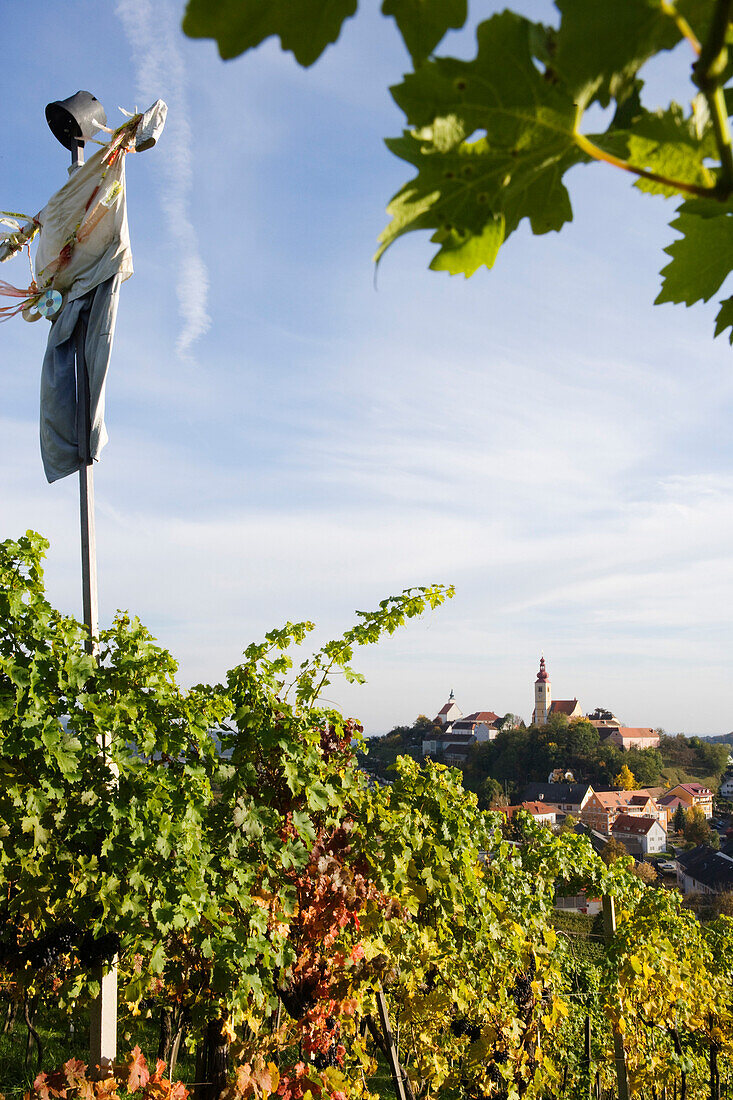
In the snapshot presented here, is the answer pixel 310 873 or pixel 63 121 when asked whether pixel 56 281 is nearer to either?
pixel 63 121

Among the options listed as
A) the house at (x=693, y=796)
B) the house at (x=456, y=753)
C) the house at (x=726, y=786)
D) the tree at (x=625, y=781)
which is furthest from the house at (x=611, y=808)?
the house at (x=726, y=786)

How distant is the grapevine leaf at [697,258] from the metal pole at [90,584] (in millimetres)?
3032

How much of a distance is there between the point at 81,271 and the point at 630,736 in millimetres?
88234

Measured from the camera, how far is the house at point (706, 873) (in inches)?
1648

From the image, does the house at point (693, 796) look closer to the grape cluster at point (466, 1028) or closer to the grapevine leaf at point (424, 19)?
the grape cluster at point (466, 1028)

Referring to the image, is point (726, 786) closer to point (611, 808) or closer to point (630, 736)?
point (630, 736)

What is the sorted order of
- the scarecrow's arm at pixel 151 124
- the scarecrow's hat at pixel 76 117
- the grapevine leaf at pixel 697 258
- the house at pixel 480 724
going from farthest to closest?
the house at pixel 480 724 < the scarecrow's hat at pixel 76 117 < the scarecrow's arm at pixel 151 124 < the grapevine leaf at pixel 697 258

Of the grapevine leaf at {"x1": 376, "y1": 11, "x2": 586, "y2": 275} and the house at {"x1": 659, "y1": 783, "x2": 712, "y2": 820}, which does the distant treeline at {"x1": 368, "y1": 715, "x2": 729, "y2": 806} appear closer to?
the house at {"x1": 659, "y1": 783, "x2": 712, "y2": 820}

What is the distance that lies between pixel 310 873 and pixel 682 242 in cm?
392

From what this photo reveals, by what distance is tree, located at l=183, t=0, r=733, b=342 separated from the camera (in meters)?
0.41

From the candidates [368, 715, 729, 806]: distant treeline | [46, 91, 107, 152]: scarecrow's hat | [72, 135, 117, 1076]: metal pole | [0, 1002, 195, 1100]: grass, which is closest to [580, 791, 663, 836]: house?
[368, 715, 729, 806]: distant treeline

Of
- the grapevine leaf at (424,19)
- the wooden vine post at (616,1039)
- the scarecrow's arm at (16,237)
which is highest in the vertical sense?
the scarecrow's arm at (16,237)

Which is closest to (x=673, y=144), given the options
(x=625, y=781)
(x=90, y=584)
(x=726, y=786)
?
(x=90, y=584)

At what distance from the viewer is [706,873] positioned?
142 ft
